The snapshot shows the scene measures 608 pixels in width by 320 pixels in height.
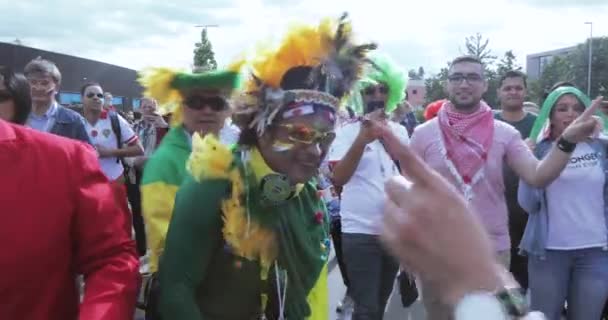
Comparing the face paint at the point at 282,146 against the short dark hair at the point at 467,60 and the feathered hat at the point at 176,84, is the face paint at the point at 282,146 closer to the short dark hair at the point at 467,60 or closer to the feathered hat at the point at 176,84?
the feathered hat at the point at 176,84

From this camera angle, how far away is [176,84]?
3.49 m

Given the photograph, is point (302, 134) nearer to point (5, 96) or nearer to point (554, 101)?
point (5, 96)

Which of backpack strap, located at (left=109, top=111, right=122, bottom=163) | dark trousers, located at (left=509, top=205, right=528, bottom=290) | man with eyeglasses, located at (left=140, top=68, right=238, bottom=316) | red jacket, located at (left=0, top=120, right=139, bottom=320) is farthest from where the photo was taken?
backpack strap, located at (left=109, top=111, right=122, bottom=163)

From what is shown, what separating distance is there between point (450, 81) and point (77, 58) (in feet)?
84.1

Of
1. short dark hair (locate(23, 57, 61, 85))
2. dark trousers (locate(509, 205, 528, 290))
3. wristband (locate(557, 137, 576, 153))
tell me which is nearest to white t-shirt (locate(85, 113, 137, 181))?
short dark hair (locate(23, 57, 61, 85))

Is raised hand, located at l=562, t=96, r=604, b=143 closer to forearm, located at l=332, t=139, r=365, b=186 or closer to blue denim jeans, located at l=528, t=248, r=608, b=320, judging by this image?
blue denim jeans, located at l=528, t=248, r=608, b=320

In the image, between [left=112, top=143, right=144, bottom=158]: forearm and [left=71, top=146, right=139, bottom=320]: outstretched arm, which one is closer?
[left=71, top=146, right=139, bottom=320]: outstretched arm

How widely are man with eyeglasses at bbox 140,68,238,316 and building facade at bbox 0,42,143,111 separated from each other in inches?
618

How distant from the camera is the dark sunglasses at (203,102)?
11.7 ft

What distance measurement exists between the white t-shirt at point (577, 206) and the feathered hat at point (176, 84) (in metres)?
2.01

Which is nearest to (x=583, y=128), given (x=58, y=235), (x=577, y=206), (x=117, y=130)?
(x=577, y=206)

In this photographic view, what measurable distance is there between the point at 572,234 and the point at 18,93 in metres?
3.02

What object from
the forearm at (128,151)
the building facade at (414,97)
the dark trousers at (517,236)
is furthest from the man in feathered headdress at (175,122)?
the forearm at (128,151)

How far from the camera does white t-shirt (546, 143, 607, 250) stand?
158 inches
